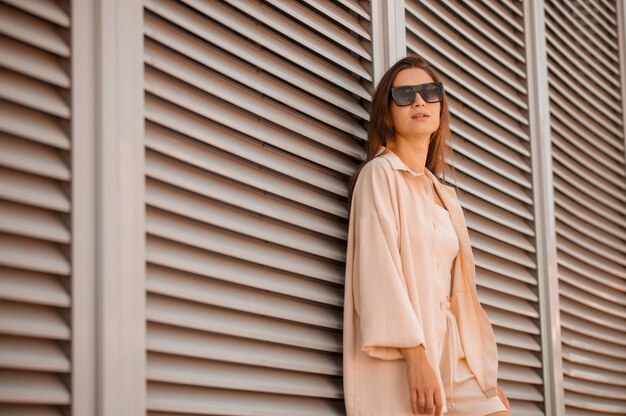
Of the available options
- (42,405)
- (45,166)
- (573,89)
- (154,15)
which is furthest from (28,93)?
(573,89)

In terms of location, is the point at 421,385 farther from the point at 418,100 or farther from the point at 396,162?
the point at 418,100

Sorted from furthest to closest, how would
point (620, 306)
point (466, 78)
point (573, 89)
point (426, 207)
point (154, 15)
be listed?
point (620, 306) < point (573, 89) < point (466, 78) < point (426, 207) < point (154, 15)

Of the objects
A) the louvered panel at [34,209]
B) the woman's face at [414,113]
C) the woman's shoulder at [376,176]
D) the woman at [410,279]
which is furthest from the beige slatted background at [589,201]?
the louvered panel at [34,209]

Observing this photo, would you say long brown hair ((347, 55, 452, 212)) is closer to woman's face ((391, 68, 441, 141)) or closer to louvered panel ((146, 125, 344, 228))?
woman's face ((391, 68, 441, 141))

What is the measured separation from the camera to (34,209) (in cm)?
228

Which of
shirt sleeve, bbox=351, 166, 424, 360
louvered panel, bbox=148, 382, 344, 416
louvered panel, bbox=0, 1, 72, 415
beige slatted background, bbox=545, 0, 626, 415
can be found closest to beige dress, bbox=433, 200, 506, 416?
shirt sleeve, bbox=351, 166, 424, 360

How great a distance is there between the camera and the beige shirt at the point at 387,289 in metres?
2.99

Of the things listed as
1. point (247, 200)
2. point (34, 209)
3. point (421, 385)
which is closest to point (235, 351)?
Answer: point (247, 200)

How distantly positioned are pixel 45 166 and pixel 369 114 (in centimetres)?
162

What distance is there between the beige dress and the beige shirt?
1.2 inches

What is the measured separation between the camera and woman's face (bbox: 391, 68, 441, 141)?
3438 mm

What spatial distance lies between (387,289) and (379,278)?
0.16 ft

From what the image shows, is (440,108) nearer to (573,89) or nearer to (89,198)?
(89,198)

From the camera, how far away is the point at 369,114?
12.0 ft
